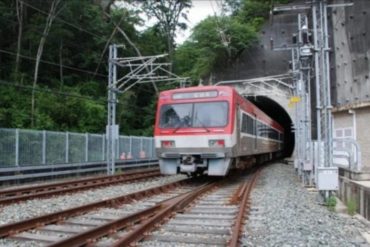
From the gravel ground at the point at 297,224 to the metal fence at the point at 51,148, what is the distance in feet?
32.1

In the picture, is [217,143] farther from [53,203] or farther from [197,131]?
[53,203]

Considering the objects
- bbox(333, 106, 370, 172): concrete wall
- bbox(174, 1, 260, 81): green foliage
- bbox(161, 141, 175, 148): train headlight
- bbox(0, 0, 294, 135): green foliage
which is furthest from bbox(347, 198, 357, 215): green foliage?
bbox(174, 1, 260, 81): green foliage

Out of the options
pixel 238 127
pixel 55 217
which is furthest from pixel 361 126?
pixel 55 217

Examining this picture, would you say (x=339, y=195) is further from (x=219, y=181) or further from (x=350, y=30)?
(x=350, y=30)

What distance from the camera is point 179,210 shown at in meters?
10.7

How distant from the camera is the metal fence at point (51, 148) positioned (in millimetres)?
19141

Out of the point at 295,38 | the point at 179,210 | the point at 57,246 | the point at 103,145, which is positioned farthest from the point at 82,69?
the point at 57,246

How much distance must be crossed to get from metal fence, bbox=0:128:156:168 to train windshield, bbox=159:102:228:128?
6061mm

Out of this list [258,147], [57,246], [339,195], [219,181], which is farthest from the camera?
[258,147]

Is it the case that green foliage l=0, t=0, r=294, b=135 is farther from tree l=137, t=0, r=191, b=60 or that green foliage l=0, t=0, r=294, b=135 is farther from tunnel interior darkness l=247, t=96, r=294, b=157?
tunnel interior darkness l=247, t=96, r=294, b=157

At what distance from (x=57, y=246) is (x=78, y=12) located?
113 feet

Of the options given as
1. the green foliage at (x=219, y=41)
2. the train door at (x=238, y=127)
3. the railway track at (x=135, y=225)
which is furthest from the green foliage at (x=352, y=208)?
the green foliage at (x=219, y=41)

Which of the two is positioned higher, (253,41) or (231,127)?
(253,41)

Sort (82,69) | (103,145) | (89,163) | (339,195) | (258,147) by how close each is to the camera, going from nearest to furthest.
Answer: (339,195) < (258,147) < (89,163) < (103,145) < (82,69)
